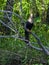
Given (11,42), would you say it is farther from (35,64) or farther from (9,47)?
(35,64)

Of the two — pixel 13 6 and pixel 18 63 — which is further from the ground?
pixel 13 6

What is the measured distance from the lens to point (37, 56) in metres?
4.50

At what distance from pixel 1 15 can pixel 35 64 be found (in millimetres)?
1032

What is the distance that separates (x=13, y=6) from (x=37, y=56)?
37.8 inches

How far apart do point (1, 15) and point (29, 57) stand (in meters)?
0.88

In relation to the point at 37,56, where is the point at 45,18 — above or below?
above

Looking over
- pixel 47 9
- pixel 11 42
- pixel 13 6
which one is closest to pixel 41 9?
pixel 47 9

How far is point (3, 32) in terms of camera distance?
5.08 metres

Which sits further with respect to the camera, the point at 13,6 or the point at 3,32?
the point at 3,32

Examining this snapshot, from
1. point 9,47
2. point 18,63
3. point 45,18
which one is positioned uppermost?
point 45,18

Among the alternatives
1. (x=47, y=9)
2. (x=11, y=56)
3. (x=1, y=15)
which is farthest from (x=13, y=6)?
(x=11, y=56)

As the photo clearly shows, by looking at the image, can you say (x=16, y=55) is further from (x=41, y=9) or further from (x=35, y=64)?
(x=41, y=9)

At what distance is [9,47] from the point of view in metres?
4.59

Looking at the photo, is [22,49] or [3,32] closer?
[22,49]
